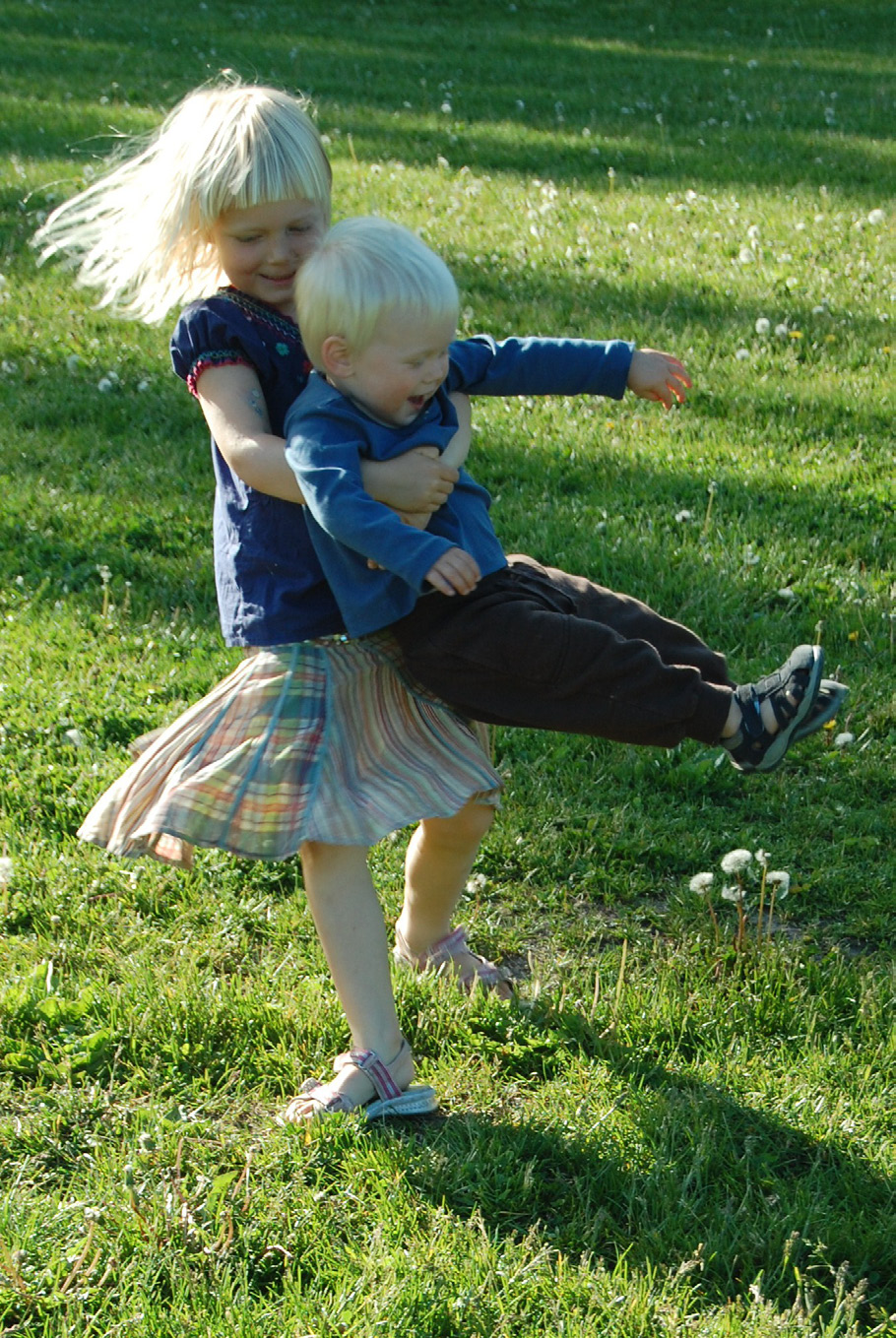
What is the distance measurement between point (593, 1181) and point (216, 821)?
1091mm

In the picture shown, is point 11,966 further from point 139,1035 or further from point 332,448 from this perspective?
point 332,448

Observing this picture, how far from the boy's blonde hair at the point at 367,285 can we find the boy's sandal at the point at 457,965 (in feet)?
5.09

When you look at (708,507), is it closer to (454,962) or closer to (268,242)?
(454,962)

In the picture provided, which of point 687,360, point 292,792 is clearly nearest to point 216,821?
point 292,792

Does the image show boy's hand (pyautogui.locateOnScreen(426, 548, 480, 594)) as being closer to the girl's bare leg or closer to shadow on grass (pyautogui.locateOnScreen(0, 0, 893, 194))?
the girl's bare leg

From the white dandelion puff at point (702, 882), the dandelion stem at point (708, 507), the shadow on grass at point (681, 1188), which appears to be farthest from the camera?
the dandelion stem at point (708, 507)

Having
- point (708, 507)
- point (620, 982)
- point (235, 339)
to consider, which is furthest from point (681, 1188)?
point (708, 507)

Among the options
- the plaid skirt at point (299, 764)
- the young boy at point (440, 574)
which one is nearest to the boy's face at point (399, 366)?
the young boy at point (440, 574)

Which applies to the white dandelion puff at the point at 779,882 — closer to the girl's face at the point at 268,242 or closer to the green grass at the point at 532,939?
the green grass at the point at 532,939

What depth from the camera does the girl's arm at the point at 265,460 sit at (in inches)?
120

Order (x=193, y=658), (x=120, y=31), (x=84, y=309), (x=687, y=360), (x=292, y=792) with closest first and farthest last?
(x=292, y=792), (x=193, y=658), (x=687, y=360), (x=84, y=309), (x=120, y=31)

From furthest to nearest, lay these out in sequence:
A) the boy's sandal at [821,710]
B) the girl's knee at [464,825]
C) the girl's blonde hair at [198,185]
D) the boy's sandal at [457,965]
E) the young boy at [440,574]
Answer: the boy's sandal at [457,965], the girl's knee at [464,825], the boy's sandal at [821,710], the girl's blonde hair at [198,185], the young boy at [440,574]

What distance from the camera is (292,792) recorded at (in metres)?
3.15

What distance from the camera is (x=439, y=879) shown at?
3596mm
